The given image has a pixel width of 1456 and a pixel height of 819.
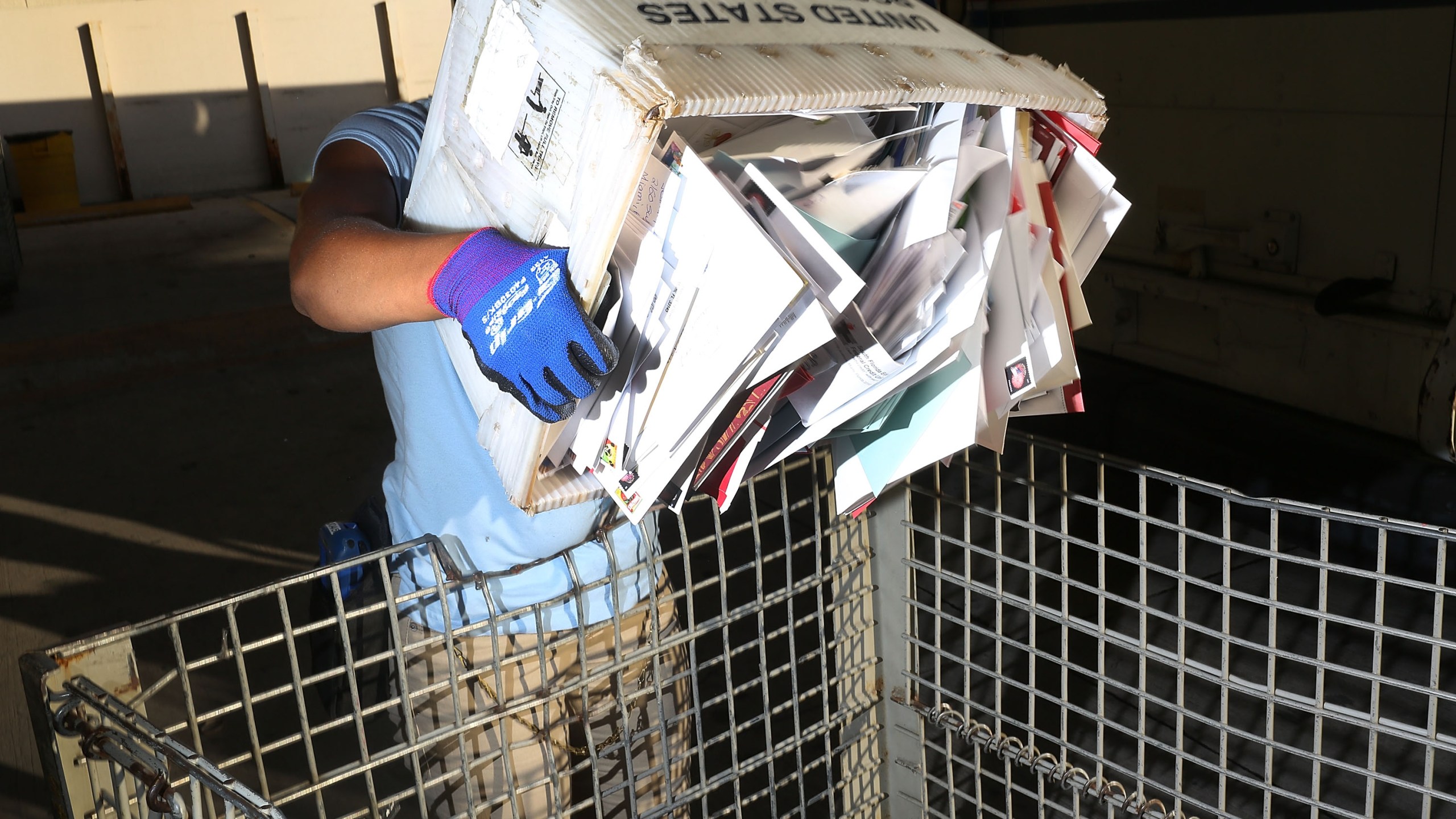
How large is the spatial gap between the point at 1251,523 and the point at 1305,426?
0.55 metres

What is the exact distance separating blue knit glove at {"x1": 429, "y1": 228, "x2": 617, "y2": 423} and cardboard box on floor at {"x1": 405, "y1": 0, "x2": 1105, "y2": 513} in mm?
29

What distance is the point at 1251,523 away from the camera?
4039mm

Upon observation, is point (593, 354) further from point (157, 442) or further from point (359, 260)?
point (157, 442)

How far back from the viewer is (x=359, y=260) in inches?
45.7

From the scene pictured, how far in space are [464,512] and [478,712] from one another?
271 mm

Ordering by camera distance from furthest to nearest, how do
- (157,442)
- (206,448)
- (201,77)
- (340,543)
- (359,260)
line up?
(201,77) → (157,442) → (206,448) → (340,543) → (359,260)

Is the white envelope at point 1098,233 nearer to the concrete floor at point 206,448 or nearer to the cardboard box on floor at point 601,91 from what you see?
the cardboard box on floor at point 601,91

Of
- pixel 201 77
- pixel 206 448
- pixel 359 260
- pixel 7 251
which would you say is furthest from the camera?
pixel 201 77

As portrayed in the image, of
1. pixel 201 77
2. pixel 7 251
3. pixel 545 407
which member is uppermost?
pixel 201 77

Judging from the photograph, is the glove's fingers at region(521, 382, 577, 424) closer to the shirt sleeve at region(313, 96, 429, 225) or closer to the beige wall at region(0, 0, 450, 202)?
the shirt sleeve at region(313, 96, 429, 225)

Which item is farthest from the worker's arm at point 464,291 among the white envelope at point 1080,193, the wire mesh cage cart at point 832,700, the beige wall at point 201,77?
the beige wall at point 201,77

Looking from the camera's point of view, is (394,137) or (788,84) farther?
(394,137)

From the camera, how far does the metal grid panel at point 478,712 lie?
3.40 ft

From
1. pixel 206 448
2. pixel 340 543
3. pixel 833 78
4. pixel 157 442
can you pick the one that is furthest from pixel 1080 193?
pixel 157 442
